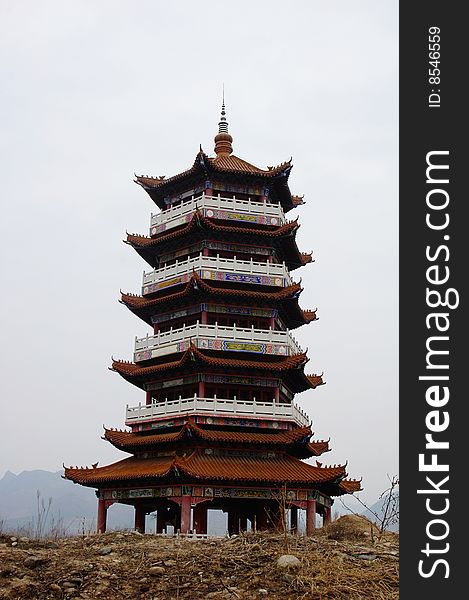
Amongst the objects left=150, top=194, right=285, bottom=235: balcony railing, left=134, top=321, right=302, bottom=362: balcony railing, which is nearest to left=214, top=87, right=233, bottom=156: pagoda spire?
left=150, top=194, right=285, bottom=235: balcony railing

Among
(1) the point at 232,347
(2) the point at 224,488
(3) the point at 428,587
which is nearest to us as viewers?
(3) the point at 428,587

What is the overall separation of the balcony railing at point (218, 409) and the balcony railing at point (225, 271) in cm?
532

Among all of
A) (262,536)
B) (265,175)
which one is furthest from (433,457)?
(265,175)

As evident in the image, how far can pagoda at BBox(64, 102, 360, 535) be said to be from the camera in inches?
1133

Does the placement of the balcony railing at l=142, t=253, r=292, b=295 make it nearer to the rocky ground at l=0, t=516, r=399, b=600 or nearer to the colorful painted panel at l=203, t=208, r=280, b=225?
the colorful painted panel at l=203, t=208, r=280, b=225

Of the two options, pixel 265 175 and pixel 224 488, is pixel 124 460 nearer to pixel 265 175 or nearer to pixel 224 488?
pixel 224 488

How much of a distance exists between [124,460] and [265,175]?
14332 mm

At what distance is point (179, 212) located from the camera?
34344 millimetres

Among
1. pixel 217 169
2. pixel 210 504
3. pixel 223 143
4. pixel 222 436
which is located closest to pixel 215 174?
pixel 217 169

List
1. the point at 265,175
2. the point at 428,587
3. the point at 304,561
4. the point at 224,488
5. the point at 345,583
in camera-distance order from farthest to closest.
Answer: the point at 265,175 < the point at 224,488 < the point at 304,561 < the point at 345,583 < the point at 428,587

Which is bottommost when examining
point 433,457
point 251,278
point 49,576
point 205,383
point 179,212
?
point 49,576

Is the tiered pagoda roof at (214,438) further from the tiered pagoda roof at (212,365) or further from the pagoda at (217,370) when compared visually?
the tiered pagoda roof at (212,365)

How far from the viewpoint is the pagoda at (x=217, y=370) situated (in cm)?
2878

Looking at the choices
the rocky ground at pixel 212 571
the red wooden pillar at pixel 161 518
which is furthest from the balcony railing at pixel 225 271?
the rocky ground at pixel 212 571
